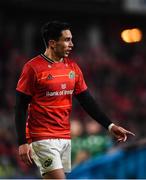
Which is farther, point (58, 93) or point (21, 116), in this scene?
point (58, 93)

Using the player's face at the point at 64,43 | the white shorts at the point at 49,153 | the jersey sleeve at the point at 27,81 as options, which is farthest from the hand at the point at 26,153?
the player's face at the point at 64,43

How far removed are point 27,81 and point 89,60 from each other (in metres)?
12.7

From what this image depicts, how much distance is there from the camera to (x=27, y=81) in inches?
282

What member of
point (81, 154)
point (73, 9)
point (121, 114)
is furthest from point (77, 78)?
point (73, 9)

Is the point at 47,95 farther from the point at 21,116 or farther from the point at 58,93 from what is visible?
the point at 21,116

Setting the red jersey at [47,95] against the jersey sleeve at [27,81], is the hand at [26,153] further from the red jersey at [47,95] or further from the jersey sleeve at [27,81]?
the jersey sleeve at [27,81]

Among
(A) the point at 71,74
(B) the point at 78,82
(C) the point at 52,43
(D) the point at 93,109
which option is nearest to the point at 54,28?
(C) the point at 52,43

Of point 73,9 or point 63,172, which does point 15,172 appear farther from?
point 73,9

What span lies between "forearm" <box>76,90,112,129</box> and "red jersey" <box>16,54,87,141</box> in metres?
0.20

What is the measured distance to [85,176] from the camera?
36.9ft

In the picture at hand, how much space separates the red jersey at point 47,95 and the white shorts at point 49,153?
0.05m

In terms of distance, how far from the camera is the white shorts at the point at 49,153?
23.6 feet

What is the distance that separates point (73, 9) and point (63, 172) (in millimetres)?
12635

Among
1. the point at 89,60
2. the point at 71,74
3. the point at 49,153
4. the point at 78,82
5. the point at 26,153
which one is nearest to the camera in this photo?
the point at 26,153
